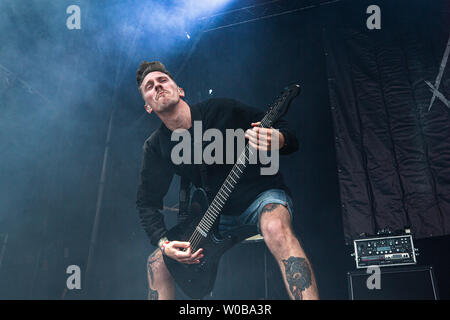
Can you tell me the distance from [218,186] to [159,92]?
866 millimetres

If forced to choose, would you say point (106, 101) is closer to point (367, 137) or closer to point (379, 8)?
point (367, 137)

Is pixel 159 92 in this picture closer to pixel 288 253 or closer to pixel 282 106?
pixel 282 106

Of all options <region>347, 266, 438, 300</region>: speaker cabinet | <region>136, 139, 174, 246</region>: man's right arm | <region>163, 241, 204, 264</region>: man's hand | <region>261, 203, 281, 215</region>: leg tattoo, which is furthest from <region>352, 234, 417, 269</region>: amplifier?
<region>136, 139, 174, 246</region>: man's right arm

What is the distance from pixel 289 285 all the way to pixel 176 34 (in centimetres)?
303

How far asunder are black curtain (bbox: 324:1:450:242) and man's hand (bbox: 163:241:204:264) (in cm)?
127

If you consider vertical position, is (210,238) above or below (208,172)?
below

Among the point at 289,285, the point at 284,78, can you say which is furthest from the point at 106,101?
the point at 289,285

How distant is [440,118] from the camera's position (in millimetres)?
2842

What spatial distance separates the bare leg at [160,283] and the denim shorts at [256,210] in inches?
18.7

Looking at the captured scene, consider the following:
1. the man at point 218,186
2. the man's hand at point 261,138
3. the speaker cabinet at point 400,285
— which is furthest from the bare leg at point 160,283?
the speaker cabinet at point 400,285

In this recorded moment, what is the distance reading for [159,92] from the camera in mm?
2699

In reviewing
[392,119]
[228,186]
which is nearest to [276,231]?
[228,186]

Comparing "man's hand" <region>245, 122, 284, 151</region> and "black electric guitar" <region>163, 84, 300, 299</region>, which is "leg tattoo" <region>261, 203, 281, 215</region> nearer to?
"black electric guitar" <region>163, 84, 300, 299</region>

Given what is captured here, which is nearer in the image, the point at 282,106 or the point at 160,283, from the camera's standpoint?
the point at 282,106
